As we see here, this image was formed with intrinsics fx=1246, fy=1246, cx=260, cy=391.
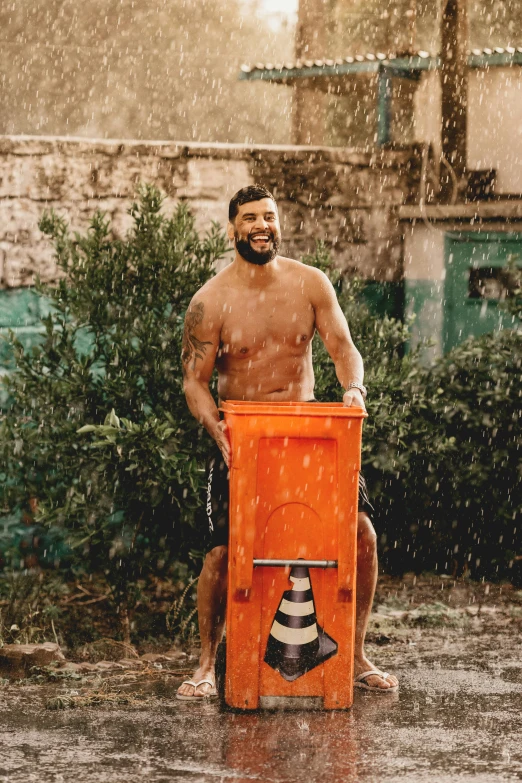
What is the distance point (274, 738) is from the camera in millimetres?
4660

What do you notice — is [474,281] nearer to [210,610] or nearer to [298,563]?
[210,610]

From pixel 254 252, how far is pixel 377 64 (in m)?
5.86

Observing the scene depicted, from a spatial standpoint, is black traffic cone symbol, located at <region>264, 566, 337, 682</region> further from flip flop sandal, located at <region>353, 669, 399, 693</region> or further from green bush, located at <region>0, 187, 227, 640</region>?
green bush, located at <region>0, 187, 227, 640</region>

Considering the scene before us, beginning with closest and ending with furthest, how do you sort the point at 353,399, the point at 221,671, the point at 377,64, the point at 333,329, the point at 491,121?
the point at 353,399
the point at 333,329
the point at 221,671
the point at 491,121
the point at 377,64

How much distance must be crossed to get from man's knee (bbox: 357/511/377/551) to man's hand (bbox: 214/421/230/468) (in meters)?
0.65

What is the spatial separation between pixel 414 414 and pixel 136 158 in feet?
8.20

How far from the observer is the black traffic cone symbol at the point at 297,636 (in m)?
5.00

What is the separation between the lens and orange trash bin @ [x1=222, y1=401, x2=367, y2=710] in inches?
193

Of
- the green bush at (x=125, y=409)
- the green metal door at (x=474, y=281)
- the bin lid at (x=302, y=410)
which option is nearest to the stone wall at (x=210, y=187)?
the green metal door at (x=474, y=281)

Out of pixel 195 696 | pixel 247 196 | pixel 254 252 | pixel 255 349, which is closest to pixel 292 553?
pixel 195 696

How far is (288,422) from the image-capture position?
16.0 feet

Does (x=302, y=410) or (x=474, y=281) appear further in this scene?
(x=474, y=281)

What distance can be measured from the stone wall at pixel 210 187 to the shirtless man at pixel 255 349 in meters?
2.66

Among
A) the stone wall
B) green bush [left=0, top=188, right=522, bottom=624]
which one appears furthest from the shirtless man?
the stone wall
